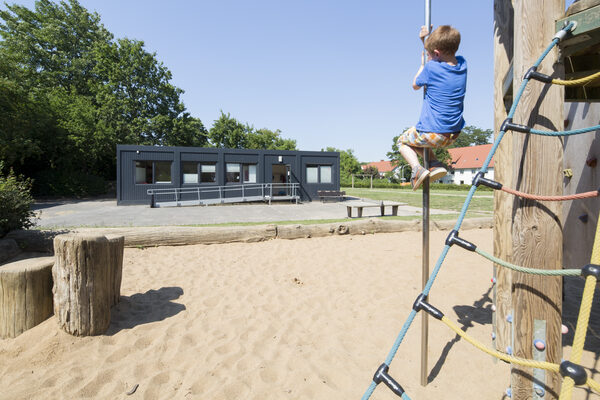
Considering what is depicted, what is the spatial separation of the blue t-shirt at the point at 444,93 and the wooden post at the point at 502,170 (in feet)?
2.02

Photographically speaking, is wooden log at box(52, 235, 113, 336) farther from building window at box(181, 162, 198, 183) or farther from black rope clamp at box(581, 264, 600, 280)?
building window at box(181, 162, 198, 183)

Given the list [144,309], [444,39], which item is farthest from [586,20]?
[144,309]

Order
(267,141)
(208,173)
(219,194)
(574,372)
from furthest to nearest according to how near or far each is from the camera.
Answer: (267,141), (208,173), (219,194), (574,372)

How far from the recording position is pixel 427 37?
7.34 ft

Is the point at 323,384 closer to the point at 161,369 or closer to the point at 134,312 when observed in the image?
the point at 161,369

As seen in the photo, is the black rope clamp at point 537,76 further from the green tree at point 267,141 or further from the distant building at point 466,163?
the distant building at point 466,163

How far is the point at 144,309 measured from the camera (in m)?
3.62

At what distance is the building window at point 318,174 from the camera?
21.8 metres

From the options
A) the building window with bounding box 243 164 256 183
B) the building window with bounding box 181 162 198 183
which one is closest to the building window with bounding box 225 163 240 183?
the building window with bounding box 243 164 256 183

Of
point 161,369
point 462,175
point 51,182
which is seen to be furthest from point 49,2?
point 462,175

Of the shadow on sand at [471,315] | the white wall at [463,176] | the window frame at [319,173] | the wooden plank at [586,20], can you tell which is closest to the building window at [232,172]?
the window frame at [319,173]

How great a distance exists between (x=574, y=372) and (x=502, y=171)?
1.95 meters

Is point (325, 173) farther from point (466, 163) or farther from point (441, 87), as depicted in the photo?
point (466, 163)

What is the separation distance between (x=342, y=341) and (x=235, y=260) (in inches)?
121
